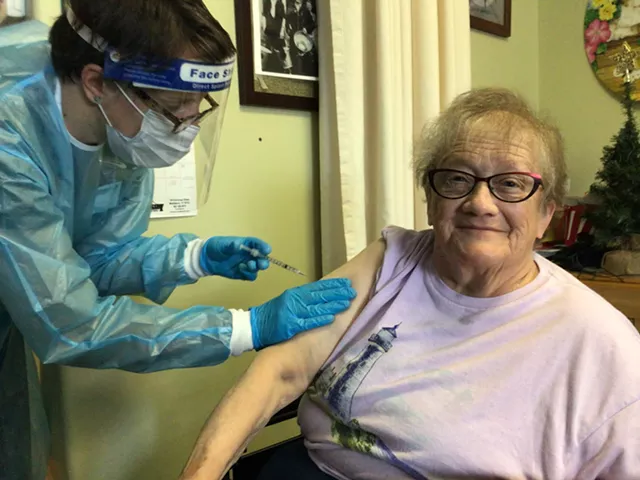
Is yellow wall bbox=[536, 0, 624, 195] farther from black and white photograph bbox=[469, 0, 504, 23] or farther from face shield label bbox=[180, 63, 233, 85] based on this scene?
face shield label bbox=[180, 63, 233, 85]

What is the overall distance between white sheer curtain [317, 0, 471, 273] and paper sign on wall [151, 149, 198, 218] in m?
0.41

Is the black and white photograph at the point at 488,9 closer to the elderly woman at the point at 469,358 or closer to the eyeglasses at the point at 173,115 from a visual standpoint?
the elderly woman at the point at 469,358

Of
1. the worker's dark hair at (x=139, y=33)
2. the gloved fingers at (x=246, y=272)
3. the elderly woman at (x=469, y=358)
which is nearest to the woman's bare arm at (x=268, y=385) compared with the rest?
the elderly woman at (x=469, y=358)

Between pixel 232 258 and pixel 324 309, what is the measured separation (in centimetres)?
31

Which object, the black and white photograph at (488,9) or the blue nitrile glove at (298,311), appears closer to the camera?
the blue nitrile glove at (298,311)

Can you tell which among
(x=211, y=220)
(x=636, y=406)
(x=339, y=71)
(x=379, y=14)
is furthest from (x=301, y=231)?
(x=636, y=406)

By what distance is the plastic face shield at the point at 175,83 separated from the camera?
3.24ft

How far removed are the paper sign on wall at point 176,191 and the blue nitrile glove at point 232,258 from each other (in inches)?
8.6

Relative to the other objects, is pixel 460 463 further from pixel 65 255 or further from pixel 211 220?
pixel 211 220

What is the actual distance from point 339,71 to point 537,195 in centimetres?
78

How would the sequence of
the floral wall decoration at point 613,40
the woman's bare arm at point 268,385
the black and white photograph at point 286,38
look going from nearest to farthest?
the woman's bare arm at point 268,385
the black and white photograph at point 286,38
the floral wall decoration at point 613,40

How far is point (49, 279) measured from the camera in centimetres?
97

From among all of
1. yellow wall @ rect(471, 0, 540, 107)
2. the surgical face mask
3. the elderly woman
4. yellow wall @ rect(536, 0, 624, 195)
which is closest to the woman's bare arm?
the elderly woman

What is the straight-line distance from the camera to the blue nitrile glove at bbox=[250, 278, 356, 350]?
1.18m
